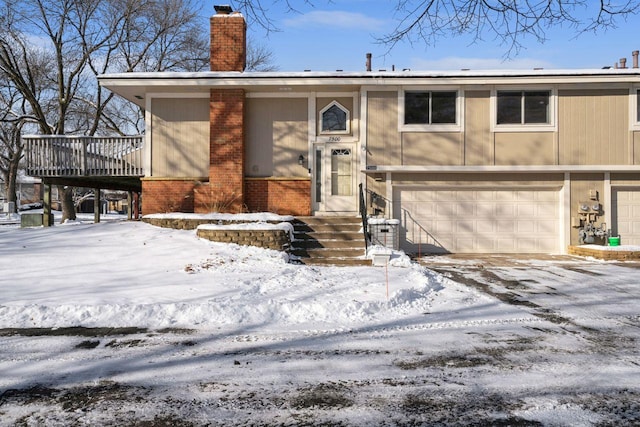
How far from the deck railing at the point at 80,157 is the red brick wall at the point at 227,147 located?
2.82 metres

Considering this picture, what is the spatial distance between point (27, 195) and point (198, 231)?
86.7m

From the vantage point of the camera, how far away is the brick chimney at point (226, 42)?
13.4 m

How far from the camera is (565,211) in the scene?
12.9m

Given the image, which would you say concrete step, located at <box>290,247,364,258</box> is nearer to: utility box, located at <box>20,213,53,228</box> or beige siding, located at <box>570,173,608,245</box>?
beige siding, located at <box>570,173,608,245</box>

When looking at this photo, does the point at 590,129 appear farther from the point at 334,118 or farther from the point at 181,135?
the point at 181,135

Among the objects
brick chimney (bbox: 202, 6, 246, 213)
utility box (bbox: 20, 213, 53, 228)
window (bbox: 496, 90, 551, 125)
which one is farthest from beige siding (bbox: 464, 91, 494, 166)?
utility box (bbox: 20, 213, 53, 228)

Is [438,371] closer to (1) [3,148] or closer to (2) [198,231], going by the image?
(2) [198,231]

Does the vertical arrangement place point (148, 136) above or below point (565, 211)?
above

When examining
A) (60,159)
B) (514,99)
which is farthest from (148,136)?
(514,99)

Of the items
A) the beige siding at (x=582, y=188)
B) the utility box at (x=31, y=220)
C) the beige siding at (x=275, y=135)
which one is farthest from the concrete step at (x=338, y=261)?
the utility box at (x=31, y=220)

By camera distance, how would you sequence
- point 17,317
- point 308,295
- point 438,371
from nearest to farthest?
point 438,371, point 17,317, point 308,295

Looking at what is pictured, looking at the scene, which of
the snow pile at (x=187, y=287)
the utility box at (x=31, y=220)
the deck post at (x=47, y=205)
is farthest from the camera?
the deck post at (x=47, y=205)

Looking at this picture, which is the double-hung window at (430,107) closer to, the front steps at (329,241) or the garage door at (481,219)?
the garage door at (481,219)

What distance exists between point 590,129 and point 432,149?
472 cm
